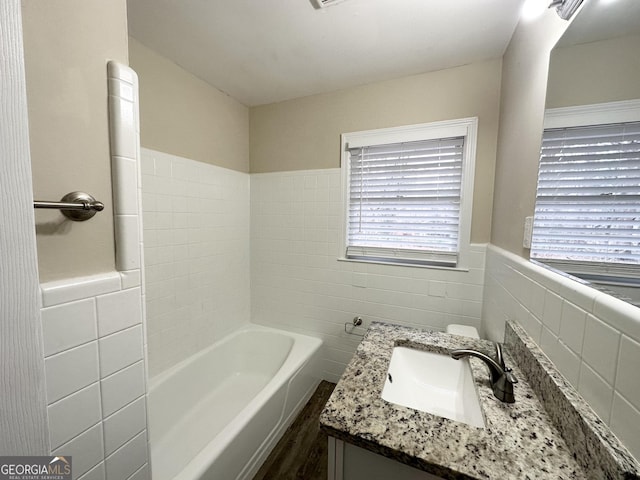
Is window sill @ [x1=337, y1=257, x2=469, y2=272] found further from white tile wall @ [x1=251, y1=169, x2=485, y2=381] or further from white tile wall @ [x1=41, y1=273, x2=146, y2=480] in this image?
white tile wall @ [x1=41, y1=273, x2=146, y2=480]

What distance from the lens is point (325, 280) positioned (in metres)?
2.08

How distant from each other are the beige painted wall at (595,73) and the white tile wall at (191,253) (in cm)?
199

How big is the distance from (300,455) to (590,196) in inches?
74.0

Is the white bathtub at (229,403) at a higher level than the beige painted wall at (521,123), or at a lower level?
lower

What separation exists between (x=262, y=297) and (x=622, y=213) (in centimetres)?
227

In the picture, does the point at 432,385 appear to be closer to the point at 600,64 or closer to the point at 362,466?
the point at 362,466

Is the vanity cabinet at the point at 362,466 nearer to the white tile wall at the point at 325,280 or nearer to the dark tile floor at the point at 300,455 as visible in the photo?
the dark tile floor at the point at 300,455

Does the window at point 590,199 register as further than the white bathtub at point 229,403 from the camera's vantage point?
No

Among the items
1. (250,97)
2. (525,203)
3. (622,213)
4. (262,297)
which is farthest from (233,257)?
(622,213)

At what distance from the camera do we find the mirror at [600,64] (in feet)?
1.73

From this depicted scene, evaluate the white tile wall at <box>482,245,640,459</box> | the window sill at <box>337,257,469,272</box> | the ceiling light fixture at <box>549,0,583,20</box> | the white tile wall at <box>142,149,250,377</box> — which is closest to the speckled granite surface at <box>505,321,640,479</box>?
the white tile wall at <box>482,245,640,459</box>

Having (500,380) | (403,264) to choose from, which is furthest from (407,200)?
(500,380)

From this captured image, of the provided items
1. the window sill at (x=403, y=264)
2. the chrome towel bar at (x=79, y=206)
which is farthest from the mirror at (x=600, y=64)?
the chrome towel bar at (x=79, y=206)

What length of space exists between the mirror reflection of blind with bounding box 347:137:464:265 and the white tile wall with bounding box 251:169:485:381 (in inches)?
→ 5.3
